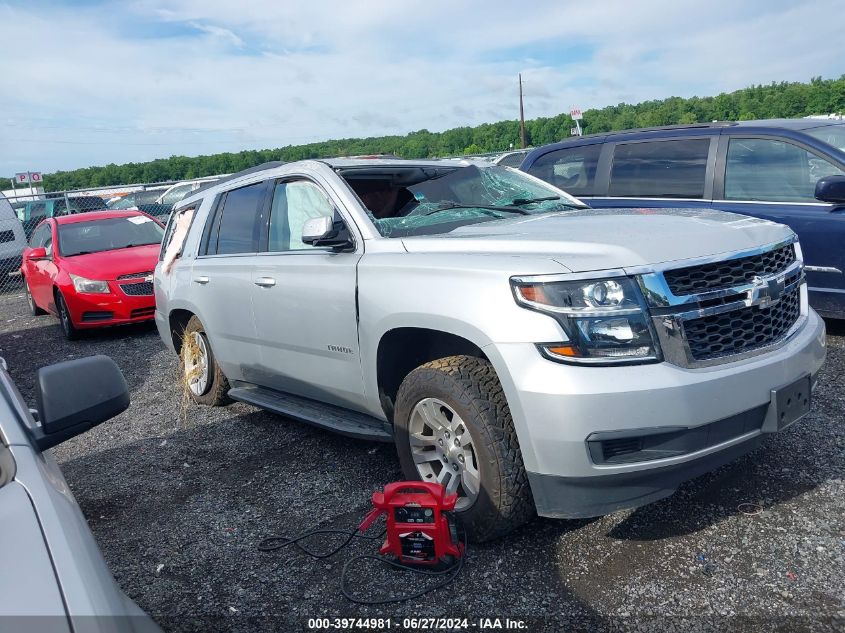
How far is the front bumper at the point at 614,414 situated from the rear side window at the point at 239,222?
2.40 metres

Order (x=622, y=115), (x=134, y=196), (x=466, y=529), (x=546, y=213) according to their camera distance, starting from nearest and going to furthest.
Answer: (x=466, y=529) < (x=546, y=213) < (x=134, y=196) < (x=622, y=115)

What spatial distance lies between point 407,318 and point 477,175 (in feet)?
5.30

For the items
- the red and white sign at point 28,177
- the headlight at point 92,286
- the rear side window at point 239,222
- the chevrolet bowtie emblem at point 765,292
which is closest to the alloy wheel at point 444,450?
the chevrolet bowtie emblem at point 765,292

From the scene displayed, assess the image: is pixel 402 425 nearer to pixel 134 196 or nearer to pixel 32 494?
pixel 32 494

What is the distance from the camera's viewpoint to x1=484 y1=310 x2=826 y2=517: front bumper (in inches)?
106

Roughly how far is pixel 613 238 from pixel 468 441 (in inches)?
42.0

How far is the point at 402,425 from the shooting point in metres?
3.47

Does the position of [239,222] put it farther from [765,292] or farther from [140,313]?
[140,313]

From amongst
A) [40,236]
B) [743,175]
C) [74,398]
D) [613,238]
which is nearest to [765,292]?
[613,238]

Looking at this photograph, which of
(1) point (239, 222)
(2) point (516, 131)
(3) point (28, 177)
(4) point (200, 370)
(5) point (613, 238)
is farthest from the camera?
(2) point (516, 131)

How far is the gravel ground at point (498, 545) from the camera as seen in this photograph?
277 centimetres

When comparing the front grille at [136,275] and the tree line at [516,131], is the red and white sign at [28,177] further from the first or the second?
the front grille at [136,275]

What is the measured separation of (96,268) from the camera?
9.18 meters

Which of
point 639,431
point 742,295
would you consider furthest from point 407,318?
point 742,295
